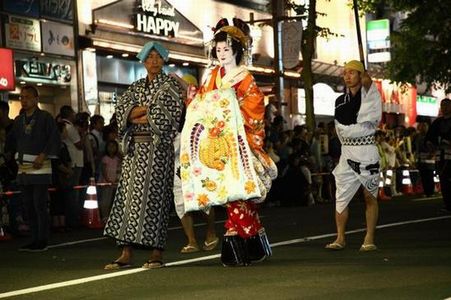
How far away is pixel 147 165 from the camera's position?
340 inches

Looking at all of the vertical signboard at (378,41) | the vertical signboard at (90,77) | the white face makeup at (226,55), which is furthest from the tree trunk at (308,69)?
the white face makeup at (226,55)

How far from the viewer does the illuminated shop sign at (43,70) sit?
20.3 m

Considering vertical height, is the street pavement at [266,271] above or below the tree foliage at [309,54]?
below

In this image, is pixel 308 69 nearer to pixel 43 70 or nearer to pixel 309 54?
pixel 309 54

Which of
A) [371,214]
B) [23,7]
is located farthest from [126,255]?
[23,7]

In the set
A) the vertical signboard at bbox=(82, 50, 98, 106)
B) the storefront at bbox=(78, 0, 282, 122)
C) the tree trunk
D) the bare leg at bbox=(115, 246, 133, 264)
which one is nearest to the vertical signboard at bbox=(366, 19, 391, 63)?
the storefront at bbox=(78, 0, 282, 122)

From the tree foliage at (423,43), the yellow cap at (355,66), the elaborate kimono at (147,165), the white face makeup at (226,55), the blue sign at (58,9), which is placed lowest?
the elaborate kimono at (147,165)

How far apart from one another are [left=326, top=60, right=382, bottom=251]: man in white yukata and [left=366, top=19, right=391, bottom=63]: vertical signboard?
28.4 m

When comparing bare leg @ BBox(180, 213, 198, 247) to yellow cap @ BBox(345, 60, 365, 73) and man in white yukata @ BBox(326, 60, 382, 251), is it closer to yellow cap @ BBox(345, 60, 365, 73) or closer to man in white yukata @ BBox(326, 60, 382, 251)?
man in white yukata @ BBox(326, 60, 382, 251)

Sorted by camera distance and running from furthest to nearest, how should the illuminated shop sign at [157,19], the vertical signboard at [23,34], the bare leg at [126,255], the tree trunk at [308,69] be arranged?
the tree trunk at [308,69], the illuminated shop sign at [157,19], the vertical signboard at [23,34], the bare leg at [126,255]

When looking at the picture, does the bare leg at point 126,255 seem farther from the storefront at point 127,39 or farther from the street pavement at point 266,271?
the storefront at point 127,39

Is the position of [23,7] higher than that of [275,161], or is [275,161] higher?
[23,7]

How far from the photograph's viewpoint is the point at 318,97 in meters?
33.8

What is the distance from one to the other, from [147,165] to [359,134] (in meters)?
2.49
